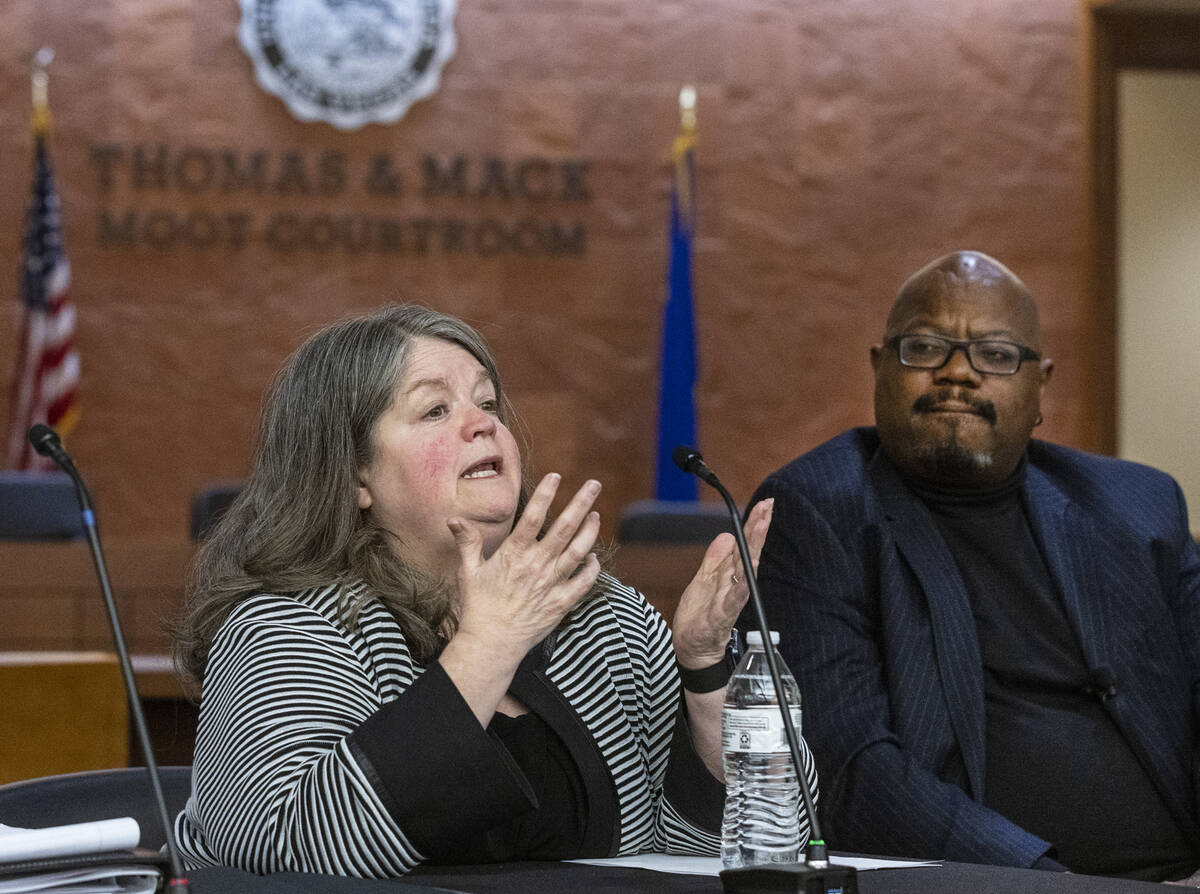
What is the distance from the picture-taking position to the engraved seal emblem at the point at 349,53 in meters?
6.76

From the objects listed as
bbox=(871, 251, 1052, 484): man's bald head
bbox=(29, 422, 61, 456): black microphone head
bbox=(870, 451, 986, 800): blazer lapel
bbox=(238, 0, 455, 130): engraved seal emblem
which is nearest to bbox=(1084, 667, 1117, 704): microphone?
bbox=(870, 451, 986, 800): blazer lapel

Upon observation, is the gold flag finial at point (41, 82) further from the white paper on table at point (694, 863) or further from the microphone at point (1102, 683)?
the white paper on table at point (694, 863)

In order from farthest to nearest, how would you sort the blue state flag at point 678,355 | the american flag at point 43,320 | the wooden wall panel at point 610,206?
the blue state flag at point 678,355 < the wooden wall panel at point 610,206 < the american flag at point 43,320

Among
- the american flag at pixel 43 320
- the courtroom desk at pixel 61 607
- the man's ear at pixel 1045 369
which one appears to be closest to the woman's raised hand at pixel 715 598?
the man's ear at pixel 1045 369

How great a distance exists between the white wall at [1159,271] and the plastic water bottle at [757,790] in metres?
6.18

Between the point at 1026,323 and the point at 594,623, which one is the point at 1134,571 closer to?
the point at 1026,323

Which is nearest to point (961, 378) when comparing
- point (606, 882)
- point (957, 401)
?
point (957, 401)

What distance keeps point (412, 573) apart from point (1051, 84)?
6.44 meters

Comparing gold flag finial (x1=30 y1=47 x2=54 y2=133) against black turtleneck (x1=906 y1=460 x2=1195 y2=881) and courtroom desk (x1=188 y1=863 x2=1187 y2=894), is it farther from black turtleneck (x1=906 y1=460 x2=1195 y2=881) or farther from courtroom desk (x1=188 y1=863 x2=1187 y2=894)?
courtroom desk (x1=188 y1=863 x2=1187 y2=894)

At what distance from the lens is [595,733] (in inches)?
70.2

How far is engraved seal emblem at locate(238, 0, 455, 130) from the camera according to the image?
6.76 meters

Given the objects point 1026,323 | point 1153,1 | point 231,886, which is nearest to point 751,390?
point 1153,1

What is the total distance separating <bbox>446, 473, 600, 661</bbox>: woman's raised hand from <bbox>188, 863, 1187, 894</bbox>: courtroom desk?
0.23 meters

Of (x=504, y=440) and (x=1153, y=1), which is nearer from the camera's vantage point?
(x=504, y=440)
